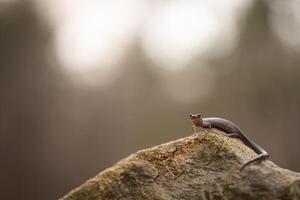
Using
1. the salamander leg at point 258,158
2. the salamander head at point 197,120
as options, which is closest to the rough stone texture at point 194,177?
the salamander leg at point 258,158

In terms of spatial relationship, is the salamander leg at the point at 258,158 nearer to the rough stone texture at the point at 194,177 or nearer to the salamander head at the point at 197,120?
the rough stone texture at the point at 194,177

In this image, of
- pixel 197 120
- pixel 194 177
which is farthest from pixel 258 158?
pixel 197 120

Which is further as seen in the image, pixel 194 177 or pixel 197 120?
pixel 197 120

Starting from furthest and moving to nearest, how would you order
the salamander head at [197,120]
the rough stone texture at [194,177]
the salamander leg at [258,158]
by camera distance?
the salamander head at [197,120] < the salamander leg at [258,158] < the rough stone texture at [194,177]

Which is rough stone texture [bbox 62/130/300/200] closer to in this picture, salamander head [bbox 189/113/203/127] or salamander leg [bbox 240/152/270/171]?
salamander leg [bbox 240/152/270/171]

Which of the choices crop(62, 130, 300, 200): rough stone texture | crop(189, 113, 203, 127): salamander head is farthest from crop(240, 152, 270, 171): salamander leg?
crop(189, 113, 203, 127): salamander head

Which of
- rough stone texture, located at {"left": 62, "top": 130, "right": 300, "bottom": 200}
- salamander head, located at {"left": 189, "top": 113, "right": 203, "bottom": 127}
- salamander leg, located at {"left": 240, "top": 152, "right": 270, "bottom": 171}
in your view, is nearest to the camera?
rough stone texture, located at {"left": 62, "top": 130, "right": 300, "bottom": 200}

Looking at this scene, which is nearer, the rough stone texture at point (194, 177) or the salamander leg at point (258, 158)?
the rough stone texture at point (194, 177)

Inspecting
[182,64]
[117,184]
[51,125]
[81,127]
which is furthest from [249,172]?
[182,64]

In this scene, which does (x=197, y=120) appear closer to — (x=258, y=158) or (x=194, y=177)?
(x=194, y=177)
